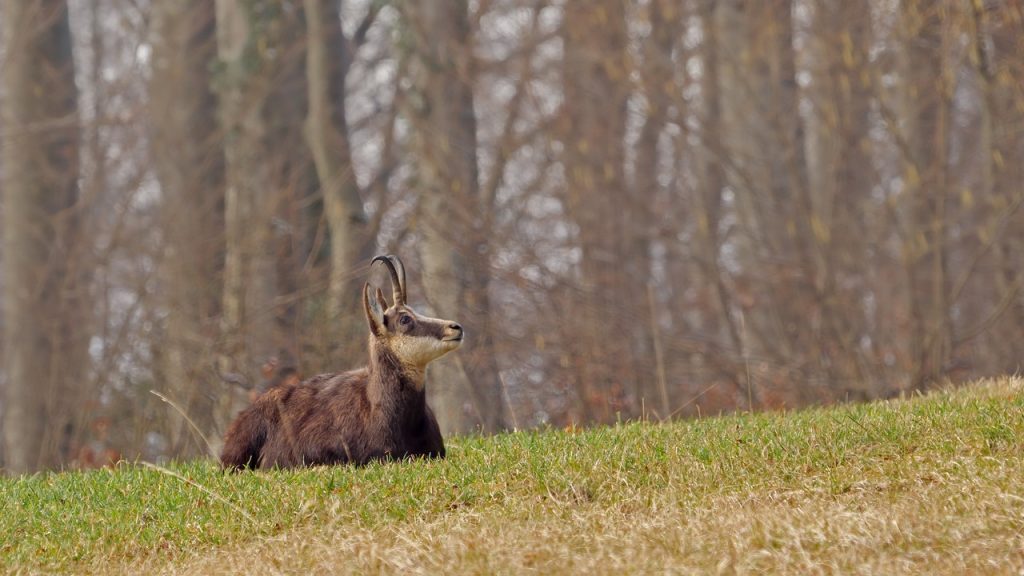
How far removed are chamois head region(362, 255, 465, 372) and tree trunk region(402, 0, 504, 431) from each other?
7.06m

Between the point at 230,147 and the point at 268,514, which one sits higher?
the point at 230,147

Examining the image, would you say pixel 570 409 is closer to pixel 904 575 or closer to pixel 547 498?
pixel 547 498

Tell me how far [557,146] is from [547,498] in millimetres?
18855

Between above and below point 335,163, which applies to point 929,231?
below

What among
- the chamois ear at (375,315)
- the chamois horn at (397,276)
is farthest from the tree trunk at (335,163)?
the chamois ear at (375,315)

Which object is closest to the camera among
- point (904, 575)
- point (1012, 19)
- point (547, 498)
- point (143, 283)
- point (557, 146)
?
point (904, 575)

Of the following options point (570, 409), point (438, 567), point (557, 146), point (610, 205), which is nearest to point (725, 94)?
point (610, 205)

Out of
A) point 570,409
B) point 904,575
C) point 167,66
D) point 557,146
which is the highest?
point 167,66

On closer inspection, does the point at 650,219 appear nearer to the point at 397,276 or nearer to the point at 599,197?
the point at 599,197

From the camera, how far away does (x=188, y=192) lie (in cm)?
2303

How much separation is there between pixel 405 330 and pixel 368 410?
0.62 m

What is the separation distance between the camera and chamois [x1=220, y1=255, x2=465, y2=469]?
416 inches

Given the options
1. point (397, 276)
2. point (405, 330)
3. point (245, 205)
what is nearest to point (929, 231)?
point (245, 205)

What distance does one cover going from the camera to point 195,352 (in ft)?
61.0
